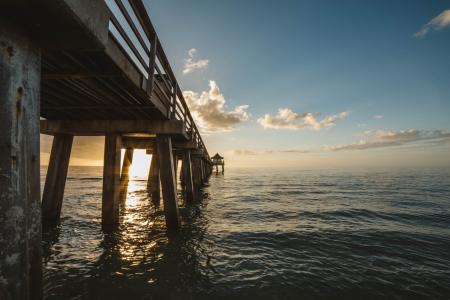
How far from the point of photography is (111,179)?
6816 mm

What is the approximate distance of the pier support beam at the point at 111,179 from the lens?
682 centimetres

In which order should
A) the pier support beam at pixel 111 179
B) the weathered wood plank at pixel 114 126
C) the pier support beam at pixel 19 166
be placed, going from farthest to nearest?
the pier support beam at pixel 111 179, the weathered wood plank at pixel 114 126, the pier support beam at pixel 19 166

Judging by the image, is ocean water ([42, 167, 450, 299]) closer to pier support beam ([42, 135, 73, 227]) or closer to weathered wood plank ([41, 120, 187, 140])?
pier support beam ([42, 135, 73, 227])

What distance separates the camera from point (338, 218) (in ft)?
34.8

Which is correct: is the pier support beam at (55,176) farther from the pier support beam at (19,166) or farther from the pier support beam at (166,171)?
the pier support beam at (19,166)

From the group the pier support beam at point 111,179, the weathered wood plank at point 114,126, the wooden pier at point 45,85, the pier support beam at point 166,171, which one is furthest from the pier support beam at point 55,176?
the pier support beam at point 166,171

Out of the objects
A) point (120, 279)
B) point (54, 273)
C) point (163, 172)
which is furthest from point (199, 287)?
point (163, 172)

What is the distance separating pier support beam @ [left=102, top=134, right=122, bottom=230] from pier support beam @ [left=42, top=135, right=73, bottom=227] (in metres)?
1.60

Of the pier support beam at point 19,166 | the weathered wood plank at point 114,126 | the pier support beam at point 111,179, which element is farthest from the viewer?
the pier support beam at point 111,179

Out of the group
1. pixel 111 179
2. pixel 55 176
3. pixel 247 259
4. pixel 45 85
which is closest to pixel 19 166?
pixel 45 85

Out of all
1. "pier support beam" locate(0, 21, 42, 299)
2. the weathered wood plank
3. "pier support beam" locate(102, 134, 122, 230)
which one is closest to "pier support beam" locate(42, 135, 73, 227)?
the weathered wood plank

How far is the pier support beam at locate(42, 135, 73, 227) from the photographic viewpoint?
718 cm

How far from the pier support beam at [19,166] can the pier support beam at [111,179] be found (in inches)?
197

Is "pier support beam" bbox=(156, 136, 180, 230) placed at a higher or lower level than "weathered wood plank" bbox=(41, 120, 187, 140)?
lower
